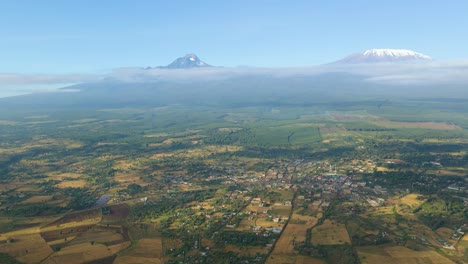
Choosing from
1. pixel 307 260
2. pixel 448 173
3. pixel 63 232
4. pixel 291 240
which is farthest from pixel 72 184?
pixel 448 173

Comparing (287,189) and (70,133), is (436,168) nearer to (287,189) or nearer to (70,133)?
(287,189)

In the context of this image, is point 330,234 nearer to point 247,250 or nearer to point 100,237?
point 247,250

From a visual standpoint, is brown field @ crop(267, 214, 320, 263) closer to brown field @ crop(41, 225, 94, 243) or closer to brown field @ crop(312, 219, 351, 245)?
brown field @ crop(312, 219, 351, 245)

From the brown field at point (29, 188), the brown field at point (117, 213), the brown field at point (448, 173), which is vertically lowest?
the brown field at point (29, 188)

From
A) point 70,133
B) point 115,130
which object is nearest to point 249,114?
point 115,130

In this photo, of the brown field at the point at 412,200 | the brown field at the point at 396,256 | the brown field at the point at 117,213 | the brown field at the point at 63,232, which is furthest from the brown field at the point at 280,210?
the brown field at the point at 63,232

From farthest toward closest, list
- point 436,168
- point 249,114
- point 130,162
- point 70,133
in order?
point 249,114
point 70,133
point 130,162
point 436,168

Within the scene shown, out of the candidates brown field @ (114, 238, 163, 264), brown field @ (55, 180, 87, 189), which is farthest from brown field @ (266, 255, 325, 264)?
brown field @ (55, 180, 87, 189)

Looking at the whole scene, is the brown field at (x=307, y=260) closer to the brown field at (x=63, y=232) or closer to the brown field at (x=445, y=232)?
the brown field at (x=445, y=232)
